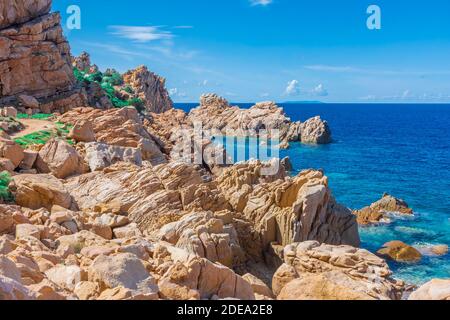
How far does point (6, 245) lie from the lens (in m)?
11.0

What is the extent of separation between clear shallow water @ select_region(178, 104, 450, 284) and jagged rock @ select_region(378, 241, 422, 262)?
746 millimetres

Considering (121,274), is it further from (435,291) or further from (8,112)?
(8,112)

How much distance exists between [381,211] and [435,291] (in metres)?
38.5

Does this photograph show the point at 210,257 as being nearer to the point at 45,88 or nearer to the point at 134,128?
the point at 134,128

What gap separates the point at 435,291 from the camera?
32.2ft

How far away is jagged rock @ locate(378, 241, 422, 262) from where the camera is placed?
33375mm

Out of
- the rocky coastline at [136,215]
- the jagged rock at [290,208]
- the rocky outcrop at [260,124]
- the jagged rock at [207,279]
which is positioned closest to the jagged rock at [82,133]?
the rocky coastline at [136,215]

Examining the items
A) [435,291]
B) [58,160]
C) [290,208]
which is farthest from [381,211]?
[435,291]

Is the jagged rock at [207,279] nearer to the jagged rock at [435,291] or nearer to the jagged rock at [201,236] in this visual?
the jagged rock at [435,291]

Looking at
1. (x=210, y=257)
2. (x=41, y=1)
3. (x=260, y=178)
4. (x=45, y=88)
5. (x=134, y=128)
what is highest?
(x=41, y=1)

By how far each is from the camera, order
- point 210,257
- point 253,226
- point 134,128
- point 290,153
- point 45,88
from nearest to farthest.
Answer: point 210,257
point 253,226
point 134,128
point 45,88
point 290,153

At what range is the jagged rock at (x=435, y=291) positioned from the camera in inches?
374
